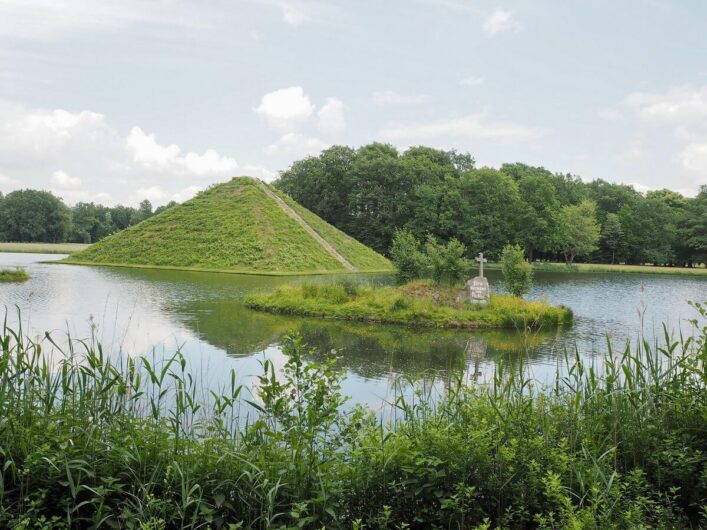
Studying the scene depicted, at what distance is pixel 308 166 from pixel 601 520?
8890 cm

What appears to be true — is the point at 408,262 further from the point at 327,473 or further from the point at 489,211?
the point at 489,211

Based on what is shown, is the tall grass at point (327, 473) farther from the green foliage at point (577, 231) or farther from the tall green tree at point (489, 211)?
the green foliage at point (577, 231)

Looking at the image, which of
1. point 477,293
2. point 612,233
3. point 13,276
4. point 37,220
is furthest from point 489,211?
point 37,220

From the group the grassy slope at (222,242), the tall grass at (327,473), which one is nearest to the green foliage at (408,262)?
the tall grass at (327,473)

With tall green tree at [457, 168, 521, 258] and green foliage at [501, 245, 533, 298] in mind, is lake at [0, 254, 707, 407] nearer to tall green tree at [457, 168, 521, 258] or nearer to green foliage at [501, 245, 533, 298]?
green foliage at [501, 245, 533, 298]

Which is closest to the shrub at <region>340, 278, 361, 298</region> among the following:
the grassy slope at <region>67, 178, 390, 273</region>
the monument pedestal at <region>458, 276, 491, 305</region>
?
the monument pedestal at <region>458, 276, 491, 305</region>

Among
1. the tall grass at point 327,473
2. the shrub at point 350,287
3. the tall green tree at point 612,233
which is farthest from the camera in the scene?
the tall green tree at point 612,233

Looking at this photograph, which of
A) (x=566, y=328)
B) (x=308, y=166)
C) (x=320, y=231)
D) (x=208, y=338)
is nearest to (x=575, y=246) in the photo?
(x=320, y=231)

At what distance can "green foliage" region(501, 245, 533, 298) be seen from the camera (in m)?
24.8

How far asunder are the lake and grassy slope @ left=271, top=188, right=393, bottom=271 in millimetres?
33446

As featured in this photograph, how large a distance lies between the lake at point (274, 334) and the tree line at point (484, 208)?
46.0m

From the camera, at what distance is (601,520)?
12.5ft

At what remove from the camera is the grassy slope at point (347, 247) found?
205 feet

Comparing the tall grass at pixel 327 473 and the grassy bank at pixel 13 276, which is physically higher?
the grassy bank at pixel 13 276
